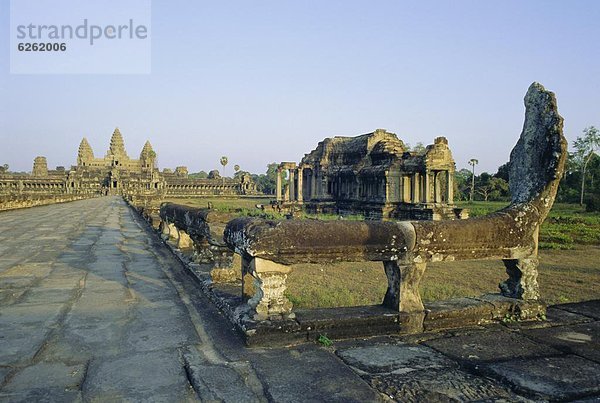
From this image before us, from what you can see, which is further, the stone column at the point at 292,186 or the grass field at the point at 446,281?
the stone column at the point at 292,186

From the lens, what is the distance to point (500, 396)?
8.26 ft

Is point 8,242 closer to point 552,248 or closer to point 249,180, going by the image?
point 552,248

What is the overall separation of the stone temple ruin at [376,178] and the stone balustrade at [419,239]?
71.1 ft

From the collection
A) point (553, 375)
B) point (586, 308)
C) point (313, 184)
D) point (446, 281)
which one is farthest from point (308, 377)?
→ point (313, 184)

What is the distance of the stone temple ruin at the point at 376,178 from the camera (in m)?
28.1

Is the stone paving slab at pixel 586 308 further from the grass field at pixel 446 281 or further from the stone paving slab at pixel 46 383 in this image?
the stone paving slab at pixel 46 383

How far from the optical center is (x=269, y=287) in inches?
141

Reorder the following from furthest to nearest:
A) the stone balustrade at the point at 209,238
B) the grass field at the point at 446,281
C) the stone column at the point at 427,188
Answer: the stone column at the point at 427,188
the grass field at the point at 446,281
the stone balustrade at the point at 209,238

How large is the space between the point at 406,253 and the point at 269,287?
1232mm

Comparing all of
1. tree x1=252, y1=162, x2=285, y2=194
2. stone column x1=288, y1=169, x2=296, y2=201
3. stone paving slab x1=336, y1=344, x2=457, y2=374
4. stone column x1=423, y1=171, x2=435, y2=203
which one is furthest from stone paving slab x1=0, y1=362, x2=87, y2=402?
tree x1=252, y1=162, x2=285, y2=194

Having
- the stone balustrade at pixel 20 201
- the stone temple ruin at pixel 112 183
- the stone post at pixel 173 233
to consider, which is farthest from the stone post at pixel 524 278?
the stone temple ruin at pixel 112 183

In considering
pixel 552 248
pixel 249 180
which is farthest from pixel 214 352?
pixel 249 180

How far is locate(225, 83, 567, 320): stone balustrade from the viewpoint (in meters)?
3.55

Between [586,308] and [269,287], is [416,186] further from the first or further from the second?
[269,287]
